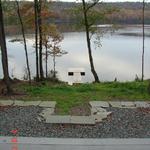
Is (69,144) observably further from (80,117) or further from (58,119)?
(80,117)

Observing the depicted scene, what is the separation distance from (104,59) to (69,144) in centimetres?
2777

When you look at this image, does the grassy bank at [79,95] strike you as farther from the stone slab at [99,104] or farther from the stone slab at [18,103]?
the stone slab at [18,103]

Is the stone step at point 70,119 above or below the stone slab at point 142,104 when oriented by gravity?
above

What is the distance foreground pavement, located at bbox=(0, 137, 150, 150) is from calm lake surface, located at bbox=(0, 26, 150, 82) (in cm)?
1919

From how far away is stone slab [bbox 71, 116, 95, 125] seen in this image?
7.15 meters

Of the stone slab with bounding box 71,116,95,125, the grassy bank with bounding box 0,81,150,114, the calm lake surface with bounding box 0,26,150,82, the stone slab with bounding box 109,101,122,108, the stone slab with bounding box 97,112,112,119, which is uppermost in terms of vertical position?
the stone slab with bounding box 71,116,95,125

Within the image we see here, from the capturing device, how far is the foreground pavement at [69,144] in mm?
5941

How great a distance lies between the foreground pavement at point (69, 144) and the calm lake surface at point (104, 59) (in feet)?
63.0

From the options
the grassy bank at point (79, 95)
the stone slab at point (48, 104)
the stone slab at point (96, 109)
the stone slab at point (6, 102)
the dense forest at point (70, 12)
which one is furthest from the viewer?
the dense forest at point (70, 12)

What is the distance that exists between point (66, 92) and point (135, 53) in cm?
2662

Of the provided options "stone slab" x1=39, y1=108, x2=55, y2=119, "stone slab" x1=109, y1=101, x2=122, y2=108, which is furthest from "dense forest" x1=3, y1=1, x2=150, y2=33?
"stone slab" x1=39, y1=108, x2=55, y2=119

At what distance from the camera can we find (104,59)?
3362cm

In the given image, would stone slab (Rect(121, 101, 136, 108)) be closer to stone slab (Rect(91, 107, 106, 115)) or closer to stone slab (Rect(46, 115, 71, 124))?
stone slab (Rect(91, 107, 106, 115))

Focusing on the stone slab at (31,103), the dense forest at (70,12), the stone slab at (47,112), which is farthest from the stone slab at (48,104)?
the dense forest at (70,12)
